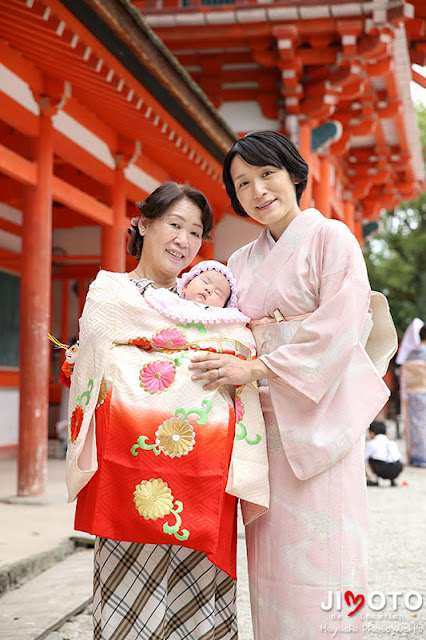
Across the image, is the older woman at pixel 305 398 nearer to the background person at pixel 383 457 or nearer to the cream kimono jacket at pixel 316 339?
the cream kimono jacket at pixel 316 339

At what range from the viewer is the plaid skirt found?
235 centimetres

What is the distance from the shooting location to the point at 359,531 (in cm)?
227

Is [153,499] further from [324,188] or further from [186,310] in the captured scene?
[324,188]

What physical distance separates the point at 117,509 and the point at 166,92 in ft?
13.3

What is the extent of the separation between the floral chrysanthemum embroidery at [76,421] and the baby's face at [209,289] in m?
0.47

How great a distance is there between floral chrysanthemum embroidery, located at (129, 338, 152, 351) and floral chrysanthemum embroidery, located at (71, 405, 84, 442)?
0.25 meters

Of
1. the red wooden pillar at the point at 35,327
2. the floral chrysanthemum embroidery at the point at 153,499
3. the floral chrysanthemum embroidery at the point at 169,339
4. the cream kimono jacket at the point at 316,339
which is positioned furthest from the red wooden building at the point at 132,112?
the floral chrysanthemum embroidery at the point at 153,499

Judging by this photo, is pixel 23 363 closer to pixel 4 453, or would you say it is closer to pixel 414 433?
pixel 4 453

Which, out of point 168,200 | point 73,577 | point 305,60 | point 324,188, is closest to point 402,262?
point 324,188

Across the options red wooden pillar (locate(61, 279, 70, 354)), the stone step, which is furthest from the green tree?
the stone step

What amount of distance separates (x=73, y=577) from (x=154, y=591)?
2.06 m

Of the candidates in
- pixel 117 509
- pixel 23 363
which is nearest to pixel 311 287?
pixel 117 509

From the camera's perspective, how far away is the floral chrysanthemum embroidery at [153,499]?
7.06ft

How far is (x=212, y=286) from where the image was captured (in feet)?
7.77
